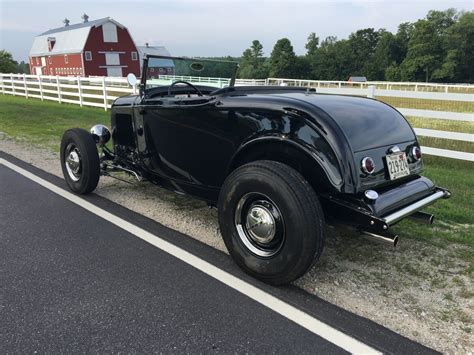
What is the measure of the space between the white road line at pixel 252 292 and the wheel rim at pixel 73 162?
1.94 feet

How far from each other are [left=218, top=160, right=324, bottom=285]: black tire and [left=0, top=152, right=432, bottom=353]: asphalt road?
0.17m

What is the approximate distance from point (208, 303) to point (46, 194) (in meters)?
3.31

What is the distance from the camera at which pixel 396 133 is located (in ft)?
11.2

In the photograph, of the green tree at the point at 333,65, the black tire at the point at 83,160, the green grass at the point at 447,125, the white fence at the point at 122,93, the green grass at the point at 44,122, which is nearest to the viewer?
the black tire at the point at 83,160

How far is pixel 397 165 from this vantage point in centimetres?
323

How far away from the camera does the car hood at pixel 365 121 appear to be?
302 centimetres

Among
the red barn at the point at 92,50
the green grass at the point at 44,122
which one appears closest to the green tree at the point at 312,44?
the red barn at the point at 92,50

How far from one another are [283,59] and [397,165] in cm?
8673

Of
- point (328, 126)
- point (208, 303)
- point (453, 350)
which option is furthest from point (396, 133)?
point (208, 303)

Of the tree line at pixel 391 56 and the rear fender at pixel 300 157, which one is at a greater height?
the tree line at pixel 391 56

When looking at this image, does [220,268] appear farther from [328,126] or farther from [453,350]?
[453,350]

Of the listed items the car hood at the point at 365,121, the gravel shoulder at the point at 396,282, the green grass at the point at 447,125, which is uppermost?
the car hood at the point at 365,121

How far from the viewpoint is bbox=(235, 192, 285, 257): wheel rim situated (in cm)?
297

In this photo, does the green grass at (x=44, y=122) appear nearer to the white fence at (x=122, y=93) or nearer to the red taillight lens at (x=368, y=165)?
the white fence at (x=122, y=93)
